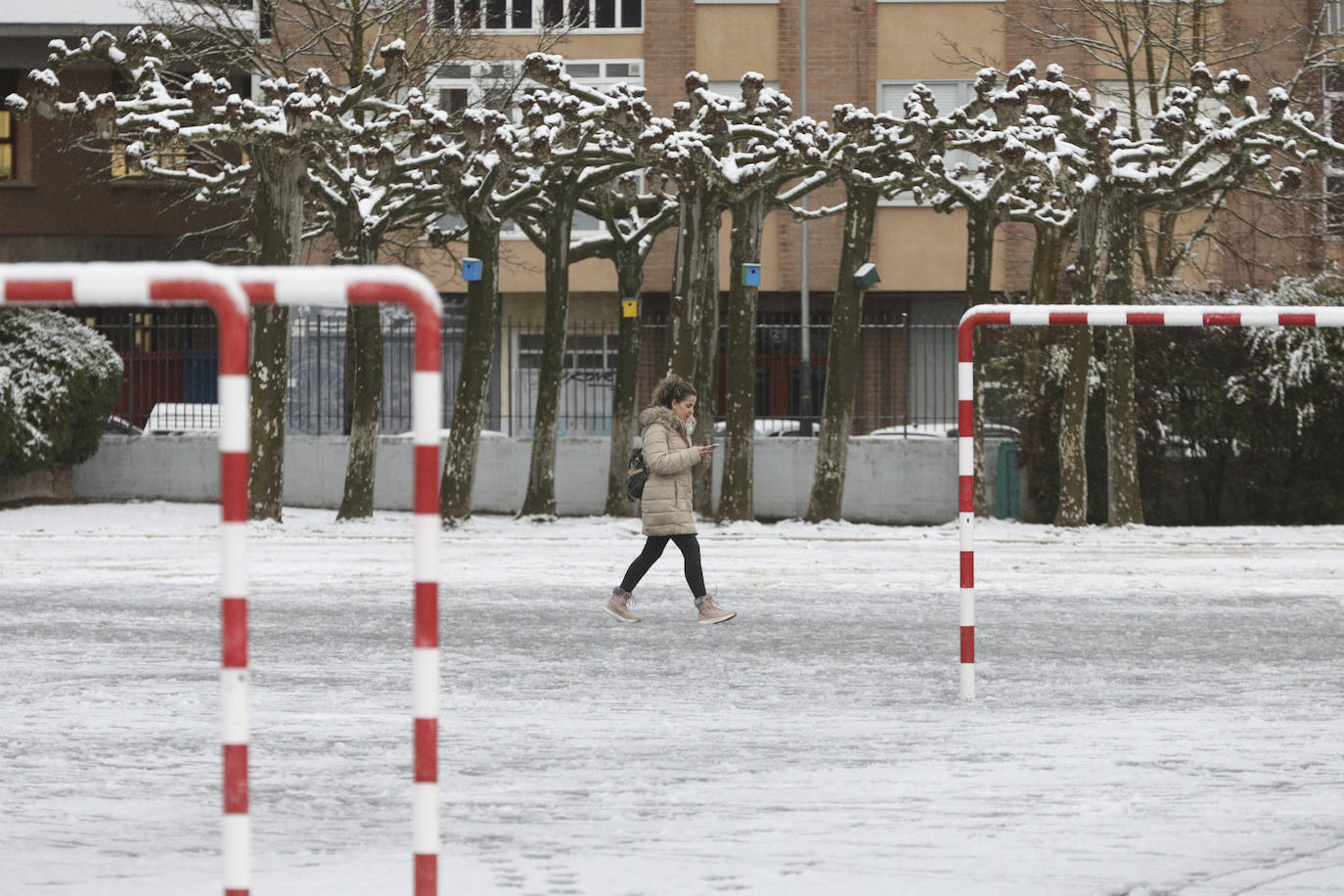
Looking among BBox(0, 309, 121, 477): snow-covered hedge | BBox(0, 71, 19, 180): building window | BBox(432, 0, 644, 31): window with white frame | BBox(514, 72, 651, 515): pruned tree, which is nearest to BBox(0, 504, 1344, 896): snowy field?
BBox(514, 72, 651, 515): pruned tree

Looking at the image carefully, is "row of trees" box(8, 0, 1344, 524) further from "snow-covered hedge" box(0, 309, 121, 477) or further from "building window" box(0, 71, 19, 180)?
"building window" box(0, 71, 19, 180)

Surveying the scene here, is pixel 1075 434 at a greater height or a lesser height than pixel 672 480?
greater

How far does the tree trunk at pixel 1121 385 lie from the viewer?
22141 millimetres

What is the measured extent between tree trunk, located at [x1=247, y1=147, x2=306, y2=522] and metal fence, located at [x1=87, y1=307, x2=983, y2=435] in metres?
1.46

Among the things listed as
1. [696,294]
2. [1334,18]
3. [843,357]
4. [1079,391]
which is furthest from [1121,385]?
[1334,18]

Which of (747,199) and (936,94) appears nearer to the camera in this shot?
(747,199)

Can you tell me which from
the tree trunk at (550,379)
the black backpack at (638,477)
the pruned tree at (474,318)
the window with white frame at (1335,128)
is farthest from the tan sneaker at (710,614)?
the window with white frame at (1335,128)

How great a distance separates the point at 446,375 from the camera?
101 ft

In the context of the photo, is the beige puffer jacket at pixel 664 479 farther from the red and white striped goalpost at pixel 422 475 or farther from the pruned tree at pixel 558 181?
the pruned tree at pixel 558 181

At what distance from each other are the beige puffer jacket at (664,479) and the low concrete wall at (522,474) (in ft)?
40.0

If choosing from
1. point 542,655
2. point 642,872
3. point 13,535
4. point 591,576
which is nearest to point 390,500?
point 13,535

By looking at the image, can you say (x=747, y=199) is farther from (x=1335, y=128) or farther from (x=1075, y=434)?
(x=1335, y=128)

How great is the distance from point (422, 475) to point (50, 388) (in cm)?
2154

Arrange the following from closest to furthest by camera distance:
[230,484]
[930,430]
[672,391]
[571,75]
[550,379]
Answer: [230,484]
[672,391]
[550,379]
[930,430]
[571,75]
